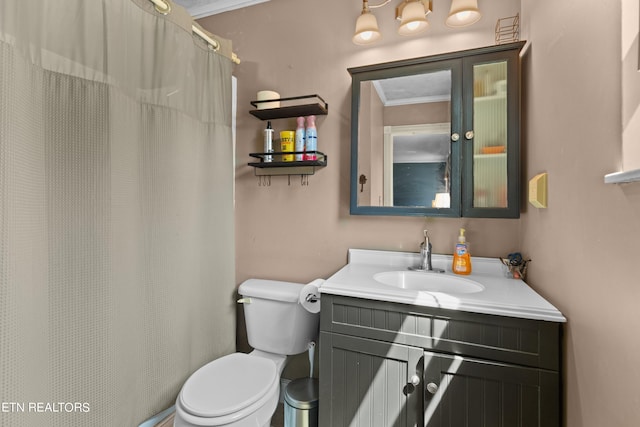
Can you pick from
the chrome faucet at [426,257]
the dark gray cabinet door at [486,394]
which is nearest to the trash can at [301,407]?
the dark gray cabinet door at [486,394]

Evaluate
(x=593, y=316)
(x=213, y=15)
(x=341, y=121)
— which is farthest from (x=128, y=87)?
(x=593, y=316)

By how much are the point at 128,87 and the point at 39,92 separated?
1.04 feet

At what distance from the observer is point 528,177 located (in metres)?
1.34

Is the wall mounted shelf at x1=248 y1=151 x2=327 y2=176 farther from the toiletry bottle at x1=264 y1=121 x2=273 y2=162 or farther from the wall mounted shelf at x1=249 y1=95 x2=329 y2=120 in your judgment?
the wall mounted shelf at x1=249 y1=95 x2=329 y2=120

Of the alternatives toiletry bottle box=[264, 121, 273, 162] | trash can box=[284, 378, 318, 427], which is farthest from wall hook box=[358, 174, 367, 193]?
trash can box=[284, 378, 318, 427]

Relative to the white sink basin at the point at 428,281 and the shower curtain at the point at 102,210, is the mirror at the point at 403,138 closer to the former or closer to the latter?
the white sink basin at the point at 428,281

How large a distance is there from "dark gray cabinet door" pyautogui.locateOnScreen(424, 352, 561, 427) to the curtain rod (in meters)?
1.82

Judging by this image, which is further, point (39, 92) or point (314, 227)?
point (314, 227)

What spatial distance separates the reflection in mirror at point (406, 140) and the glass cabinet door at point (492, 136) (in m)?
0.10

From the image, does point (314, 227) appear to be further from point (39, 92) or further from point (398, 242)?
point (39, 92)

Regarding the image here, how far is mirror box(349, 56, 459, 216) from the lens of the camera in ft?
4.80

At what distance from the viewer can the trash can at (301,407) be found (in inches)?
54.7

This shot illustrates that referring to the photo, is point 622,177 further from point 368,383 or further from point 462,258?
point 368,383

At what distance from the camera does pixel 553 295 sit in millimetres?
1048
